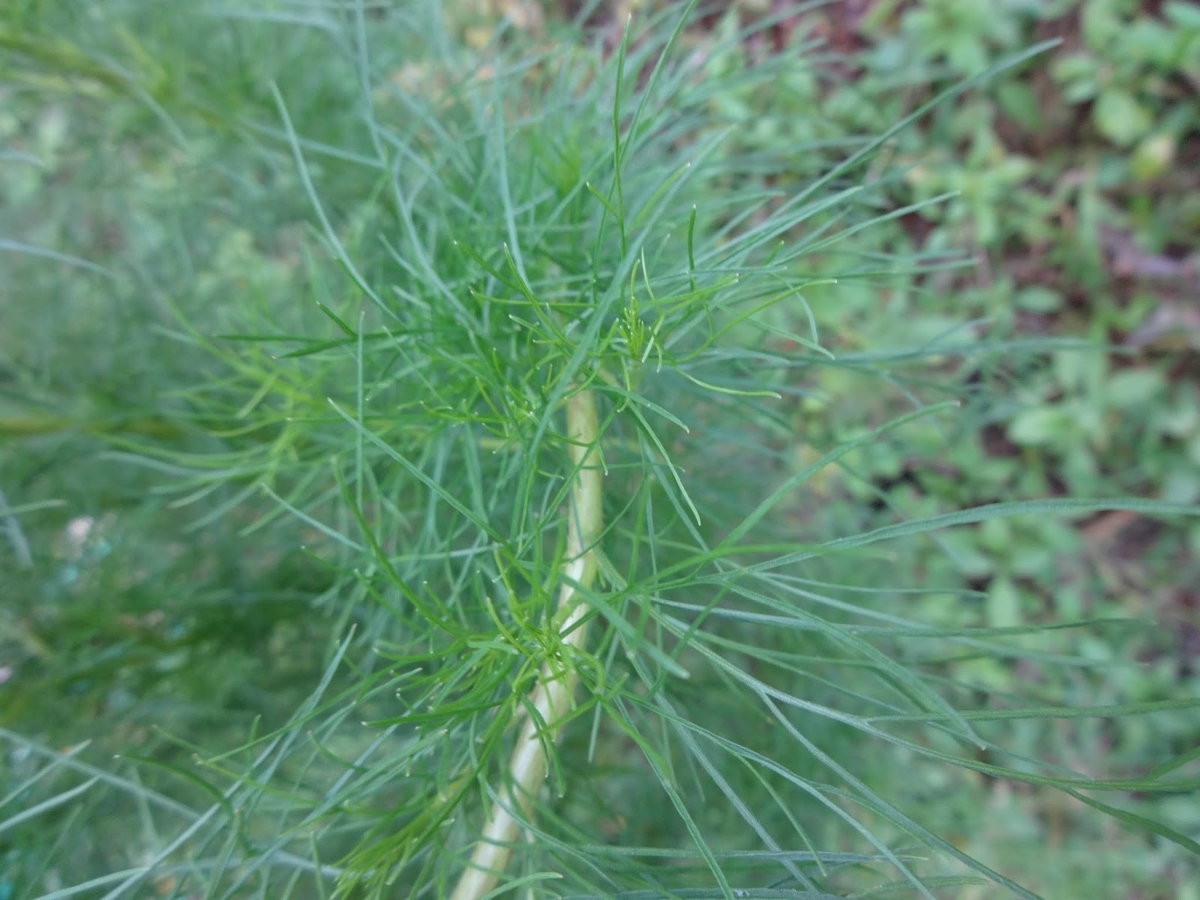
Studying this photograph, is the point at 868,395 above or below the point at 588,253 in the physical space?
below

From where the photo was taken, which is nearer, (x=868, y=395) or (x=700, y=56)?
(x=700, y=56)

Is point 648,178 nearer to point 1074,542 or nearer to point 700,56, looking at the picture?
point 700,56

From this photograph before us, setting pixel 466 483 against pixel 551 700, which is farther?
pixel 466 483

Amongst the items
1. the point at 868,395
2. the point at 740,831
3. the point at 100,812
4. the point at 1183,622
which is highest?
the point at 100,812

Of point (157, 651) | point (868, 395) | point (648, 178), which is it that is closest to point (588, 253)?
point (648, 178)

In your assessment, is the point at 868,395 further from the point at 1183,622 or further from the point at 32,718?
the point at 32,718

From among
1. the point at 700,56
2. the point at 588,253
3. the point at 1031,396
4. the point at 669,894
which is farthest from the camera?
the point at 1031,396

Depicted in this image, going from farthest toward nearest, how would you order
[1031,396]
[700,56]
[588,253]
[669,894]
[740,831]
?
[1031,396] → [740,831] → [700,56] → [588,253] → [669,894]
